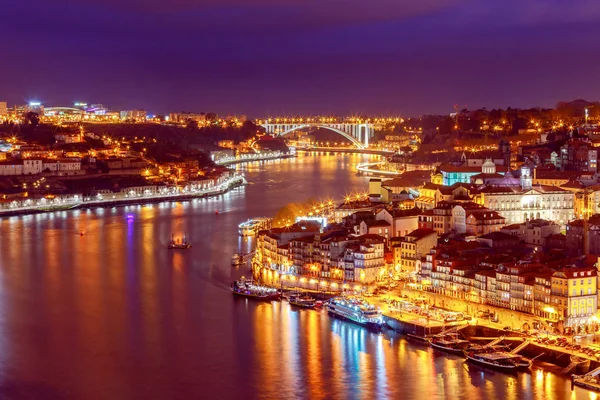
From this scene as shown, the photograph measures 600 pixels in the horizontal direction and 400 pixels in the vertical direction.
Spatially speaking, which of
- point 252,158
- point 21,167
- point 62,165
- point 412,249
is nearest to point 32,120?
point 62,165

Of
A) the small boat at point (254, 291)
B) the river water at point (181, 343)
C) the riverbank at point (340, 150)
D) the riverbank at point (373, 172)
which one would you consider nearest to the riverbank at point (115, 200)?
the riverbank at point (373, 172)

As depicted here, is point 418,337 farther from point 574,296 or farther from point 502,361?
point 574,296

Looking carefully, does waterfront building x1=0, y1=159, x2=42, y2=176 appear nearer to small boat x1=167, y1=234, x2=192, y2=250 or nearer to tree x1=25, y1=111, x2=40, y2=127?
tree x1=25, y1=111, x2=40, y2=127

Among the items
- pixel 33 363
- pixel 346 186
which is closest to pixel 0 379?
pixel 33 363

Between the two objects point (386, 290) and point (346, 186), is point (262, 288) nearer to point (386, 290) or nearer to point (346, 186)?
point (386, 290)

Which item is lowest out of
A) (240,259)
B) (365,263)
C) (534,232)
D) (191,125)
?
(240,259)
